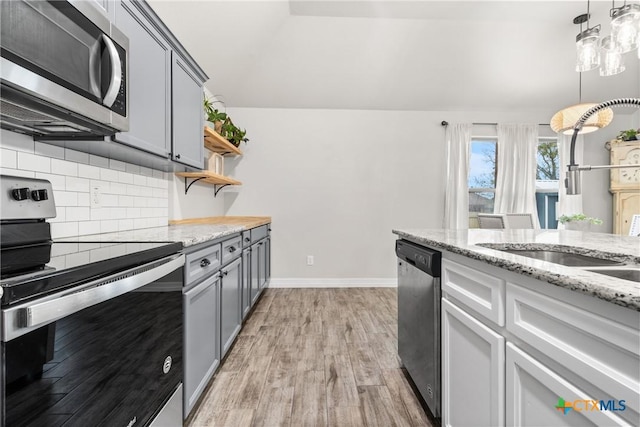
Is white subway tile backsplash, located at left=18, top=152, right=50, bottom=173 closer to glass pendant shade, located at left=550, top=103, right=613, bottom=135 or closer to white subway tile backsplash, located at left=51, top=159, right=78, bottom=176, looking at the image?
white subway tile backsplash, located at left=51, top=159, right=78, bottom=176

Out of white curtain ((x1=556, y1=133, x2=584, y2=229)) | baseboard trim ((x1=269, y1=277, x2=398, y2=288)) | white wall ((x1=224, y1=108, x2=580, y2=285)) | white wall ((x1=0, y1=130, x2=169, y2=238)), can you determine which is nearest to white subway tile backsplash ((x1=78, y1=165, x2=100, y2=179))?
white wall ((x1=0, y1=130, x2=169, y2=238))

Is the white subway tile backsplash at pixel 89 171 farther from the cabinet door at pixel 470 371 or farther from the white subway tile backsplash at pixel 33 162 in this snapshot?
the cabinet door at pixel 470 371

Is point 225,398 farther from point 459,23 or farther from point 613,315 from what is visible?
point 459,23

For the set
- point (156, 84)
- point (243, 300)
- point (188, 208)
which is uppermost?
point (156, 84)

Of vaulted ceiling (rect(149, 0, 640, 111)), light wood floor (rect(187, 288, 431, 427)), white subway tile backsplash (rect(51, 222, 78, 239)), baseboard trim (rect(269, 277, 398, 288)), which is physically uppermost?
vaulted ceiling (rect(149, 0, 640, 111))

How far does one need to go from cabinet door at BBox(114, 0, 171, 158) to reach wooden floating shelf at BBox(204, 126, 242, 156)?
845 millimetres

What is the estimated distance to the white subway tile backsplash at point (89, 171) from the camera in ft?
5.21

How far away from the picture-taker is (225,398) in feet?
5.54

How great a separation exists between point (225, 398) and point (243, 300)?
2.98 ft

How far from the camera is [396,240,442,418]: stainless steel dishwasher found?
1.39 m

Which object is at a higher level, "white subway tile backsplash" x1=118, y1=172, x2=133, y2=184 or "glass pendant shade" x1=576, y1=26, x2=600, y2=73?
"glass pendant shade" x1=576, y1=26, x2=600, y2=73

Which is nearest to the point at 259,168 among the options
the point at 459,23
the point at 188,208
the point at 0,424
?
the point at 188,208

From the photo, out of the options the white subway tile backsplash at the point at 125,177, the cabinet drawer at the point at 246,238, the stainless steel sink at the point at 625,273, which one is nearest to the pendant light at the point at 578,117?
the stainless steel sink at the point at 625,273

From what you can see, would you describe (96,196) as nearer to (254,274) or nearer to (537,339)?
(254,274)
